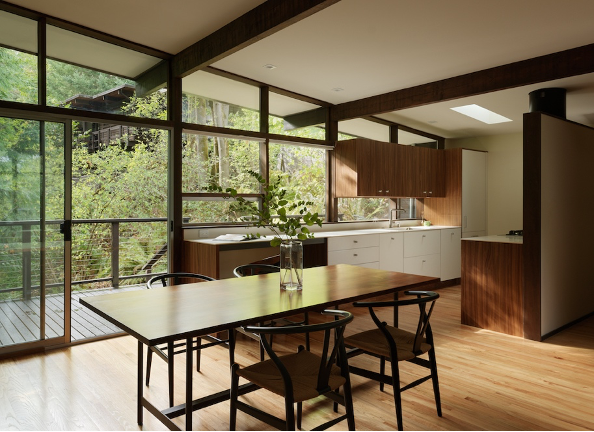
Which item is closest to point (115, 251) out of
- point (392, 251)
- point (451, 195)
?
point (392, 251)

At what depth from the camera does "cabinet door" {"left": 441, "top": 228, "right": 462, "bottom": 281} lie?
684 cm

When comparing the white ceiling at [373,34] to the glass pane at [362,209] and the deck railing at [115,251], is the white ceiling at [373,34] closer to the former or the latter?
the glass pane at [362,209]

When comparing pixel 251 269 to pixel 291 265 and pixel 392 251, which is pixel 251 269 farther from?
pixel 392 251

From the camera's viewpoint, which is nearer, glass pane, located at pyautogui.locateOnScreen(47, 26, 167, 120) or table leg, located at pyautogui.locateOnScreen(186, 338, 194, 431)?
table leg, located at pyautogui.locateOnScreen(186, 338, 194, 431)

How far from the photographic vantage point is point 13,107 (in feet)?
11.7

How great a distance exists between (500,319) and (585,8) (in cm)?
270

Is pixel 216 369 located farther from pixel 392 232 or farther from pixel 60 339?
pixel 392 232

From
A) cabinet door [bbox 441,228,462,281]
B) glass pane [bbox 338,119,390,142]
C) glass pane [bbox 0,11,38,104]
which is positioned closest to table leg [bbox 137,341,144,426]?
glass pane [bbox 0,11,38,104]

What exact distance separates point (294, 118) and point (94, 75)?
8.26 feet

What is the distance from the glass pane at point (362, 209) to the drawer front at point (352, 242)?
0.83 meters

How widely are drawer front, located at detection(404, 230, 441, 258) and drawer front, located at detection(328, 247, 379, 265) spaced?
2.30 feet

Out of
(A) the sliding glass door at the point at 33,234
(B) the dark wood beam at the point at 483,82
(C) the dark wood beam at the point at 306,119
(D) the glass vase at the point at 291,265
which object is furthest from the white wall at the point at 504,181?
(A) the sliding glass door at the point at 33,234

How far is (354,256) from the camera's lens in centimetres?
544

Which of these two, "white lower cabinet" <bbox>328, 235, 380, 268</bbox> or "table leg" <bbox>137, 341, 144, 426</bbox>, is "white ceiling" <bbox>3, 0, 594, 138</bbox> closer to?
"white lower cabinet" <bbox>328, 235, 380, 268</bbox>
